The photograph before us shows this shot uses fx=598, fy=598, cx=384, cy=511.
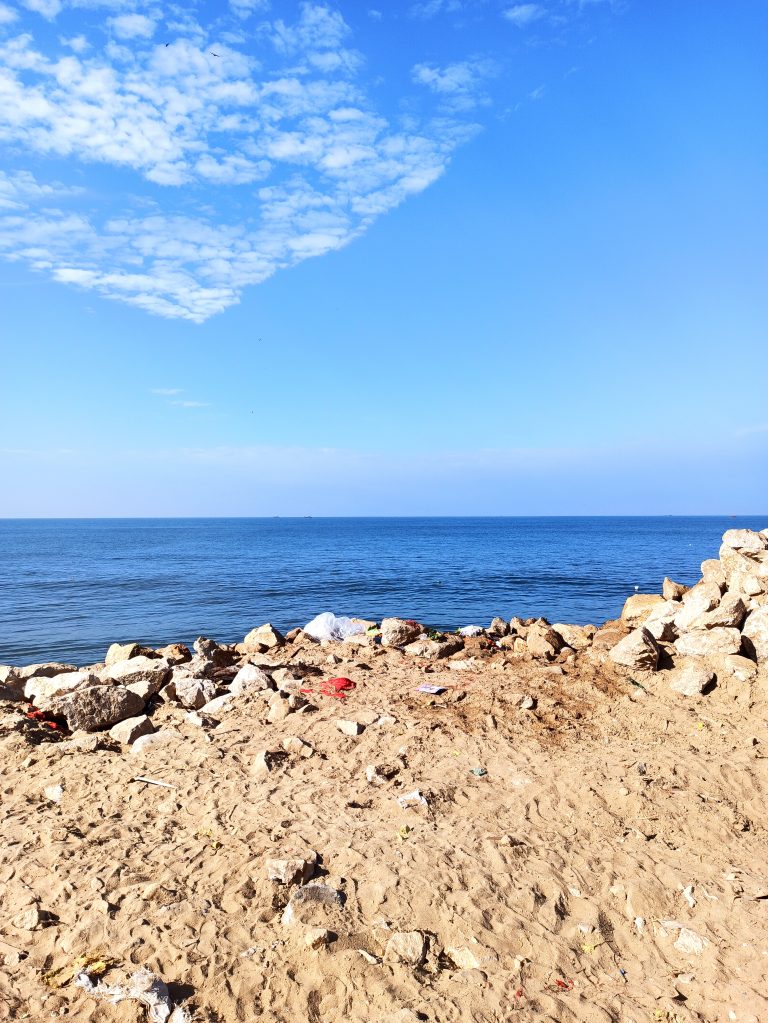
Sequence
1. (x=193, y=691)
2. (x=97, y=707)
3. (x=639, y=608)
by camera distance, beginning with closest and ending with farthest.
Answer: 1. (x=97, y=707)
2. (x=193, y=691)
3. (x=639, y=608)

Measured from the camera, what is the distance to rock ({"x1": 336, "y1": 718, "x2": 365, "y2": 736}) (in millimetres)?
7203

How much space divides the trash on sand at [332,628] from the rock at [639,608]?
212 inches

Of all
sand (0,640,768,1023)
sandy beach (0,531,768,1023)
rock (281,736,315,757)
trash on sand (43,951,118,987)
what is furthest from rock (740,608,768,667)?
trash on sand (43,951,118,987)

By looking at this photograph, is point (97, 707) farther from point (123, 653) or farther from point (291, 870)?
point (291, 870)

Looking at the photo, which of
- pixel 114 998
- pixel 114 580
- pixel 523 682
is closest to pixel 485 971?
pixel 114 998

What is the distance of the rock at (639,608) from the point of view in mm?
11727

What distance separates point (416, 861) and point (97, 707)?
16.0ft

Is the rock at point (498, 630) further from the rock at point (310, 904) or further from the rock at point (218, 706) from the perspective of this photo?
the rock at point (310, 904)

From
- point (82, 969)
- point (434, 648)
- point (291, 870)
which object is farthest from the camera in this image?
point (434, 648)

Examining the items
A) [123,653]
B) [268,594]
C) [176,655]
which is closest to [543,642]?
[176,655]

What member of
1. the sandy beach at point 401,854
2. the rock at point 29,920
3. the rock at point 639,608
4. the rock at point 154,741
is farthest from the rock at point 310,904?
the rock at point 639,608

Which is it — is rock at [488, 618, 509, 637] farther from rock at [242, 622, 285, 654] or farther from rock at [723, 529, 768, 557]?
rock at [723, 529, 768, 557]

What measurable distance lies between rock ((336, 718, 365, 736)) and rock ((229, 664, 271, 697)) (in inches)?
65.1

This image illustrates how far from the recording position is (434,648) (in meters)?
10.2
